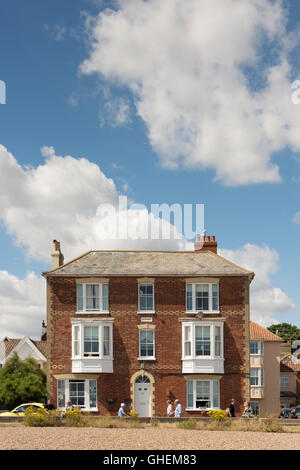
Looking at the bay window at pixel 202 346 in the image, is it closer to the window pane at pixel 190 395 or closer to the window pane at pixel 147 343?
the window pane at pixel 190 395

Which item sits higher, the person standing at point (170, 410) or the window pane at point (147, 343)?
the window pane at point (147, 343)

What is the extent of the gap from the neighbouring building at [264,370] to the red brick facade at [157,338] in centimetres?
2733

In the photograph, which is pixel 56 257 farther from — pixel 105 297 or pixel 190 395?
pixel 190 395

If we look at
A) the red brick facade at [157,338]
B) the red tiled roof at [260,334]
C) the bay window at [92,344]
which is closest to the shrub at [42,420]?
the bay window at [92,344]

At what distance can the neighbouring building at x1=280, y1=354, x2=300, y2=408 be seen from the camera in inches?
3118

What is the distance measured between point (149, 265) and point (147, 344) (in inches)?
208

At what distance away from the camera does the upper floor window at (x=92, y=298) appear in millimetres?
41281

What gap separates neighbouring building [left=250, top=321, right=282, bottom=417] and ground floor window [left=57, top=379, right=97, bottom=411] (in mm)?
30846

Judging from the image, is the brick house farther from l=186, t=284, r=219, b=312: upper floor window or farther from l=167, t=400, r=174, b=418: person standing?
l=167, t=400, r=174, b=418: person standing

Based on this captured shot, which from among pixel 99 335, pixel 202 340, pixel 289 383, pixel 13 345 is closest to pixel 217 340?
pixel 202 340

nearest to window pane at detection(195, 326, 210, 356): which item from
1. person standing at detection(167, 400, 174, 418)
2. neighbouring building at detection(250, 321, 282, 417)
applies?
person standing at detection(167, 400, 174, 418)

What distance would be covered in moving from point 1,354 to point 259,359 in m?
31.8
